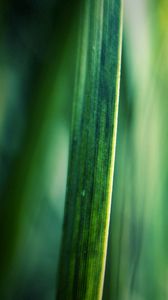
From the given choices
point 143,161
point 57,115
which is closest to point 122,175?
point 143,161

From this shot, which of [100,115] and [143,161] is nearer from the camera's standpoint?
[100,115]

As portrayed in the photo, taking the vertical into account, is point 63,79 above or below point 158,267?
above

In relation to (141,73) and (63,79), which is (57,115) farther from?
(141,73)

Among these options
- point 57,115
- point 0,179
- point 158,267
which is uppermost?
point 57,115
